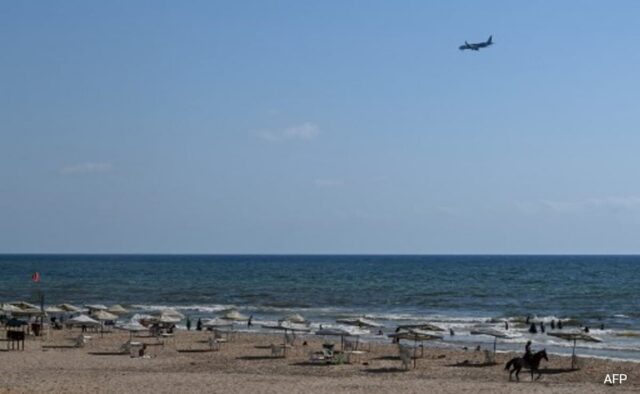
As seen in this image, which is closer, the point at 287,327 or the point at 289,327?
the point at 287,327

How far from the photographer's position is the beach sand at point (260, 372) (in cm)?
2591

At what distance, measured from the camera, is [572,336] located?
33.3 metres

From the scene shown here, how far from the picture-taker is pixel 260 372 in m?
30.1

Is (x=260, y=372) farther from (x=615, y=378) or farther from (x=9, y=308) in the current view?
(x=9, y=308)

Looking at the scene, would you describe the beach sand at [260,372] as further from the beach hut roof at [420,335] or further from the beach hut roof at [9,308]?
the beach hut roof at [9,308]

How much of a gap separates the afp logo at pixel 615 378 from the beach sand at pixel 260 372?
9.2 inches

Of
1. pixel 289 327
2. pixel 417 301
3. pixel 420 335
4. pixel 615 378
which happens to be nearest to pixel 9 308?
pixel 289 327

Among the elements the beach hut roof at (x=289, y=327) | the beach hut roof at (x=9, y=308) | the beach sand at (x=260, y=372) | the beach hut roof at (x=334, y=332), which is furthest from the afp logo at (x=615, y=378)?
the beach hut roof at (x=9, y=308)

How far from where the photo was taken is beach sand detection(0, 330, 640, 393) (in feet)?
85.0

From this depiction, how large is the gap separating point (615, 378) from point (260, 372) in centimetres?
1079

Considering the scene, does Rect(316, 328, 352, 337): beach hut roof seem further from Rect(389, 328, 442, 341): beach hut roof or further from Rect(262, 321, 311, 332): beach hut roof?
Rect(262, 321, 311, 332): beach hut roof

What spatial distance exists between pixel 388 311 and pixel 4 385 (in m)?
43.0

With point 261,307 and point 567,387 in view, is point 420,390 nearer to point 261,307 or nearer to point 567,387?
point 567,387

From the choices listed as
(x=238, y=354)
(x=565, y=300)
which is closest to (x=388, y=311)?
(x=565, y=300)
